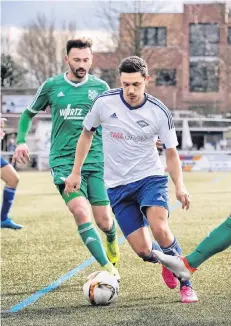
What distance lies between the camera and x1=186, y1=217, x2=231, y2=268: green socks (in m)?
5.80

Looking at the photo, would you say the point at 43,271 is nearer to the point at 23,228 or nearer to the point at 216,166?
the point at 23,228

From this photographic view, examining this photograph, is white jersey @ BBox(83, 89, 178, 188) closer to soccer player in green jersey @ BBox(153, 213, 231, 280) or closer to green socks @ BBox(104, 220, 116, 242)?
soccer player in green jersey @ BBox(153, 213, 231, 280)

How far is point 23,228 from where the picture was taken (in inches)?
470

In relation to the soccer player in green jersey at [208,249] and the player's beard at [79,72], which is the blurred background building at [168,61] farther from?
the soccer player in green jersey at [208,249]

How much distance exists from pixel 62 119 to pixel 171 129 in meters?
1.53

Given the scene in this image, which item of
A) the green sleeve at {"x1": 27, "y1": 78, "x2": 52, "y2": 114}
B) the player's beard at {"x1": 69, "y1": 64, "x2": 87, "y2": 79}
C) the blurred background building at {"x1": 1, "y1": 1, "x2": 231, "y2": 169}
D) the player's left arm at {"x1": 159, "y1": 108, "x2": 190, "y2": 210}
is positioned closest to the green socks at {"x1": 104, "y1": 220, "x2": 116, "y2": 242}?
the green sleeve at {"x1": 27, "y1": 78, "x2": 52, "y2": 114}

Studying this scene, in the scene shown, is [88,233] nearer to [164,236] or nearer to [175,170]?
[164,236]

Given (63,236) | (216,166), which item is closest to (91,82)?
(63,236)

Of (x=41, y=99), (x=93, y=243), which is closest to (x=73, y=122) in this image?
(x=41, y=99)

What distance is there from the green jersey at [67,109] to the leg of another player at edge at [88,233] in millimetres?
519

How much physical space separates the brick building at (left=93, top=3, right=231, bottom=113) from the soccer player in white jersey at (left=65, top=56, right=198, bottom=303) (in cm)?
3342

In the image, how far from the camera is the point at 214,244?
5.80m

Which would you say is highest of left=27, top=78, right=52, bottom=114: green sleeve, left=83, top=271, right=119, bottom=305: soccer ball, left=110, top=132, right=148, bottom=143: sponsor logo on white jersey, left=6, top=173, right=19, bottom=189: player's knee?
left=27, top=78, right=52, bottom=114: green sleeve

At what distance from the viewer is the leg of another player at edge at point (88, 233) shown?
22.5 ft
